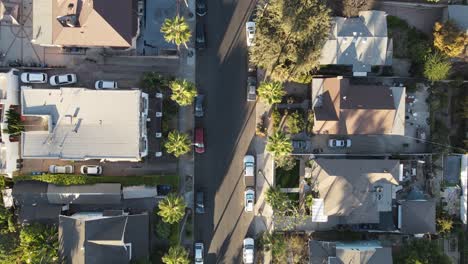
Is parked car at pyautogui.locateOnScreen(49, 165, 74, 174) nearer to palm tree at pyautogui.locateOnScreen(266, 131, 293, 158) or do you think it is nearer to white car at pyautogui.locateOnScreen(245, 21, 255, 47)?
palm tree at pyautogui.locateOnScreen(266, 131, 293, 158)

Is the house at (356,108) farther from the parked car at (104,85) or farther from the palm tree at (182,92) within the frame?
the parked car at (104,85)

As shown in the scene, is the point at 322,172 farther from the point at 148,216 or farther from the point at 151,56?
the point at 151,56

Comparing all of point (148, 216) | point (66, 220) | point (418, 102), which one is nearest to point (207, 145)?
point (148, 216)

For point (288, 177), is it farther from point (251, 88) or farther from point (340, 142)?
point (251, 88)

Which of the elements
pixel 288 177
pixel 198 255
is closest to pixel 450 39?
pixel 288 177

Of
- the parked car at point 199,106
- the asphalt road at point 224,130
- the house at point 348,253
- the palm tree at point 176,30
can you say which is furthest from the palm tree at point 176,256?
the palm tree at point 176,30

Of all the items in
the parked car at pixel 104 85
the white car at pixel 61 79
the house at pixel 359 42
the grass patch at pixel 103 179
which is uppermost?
the house at pixel 359 42

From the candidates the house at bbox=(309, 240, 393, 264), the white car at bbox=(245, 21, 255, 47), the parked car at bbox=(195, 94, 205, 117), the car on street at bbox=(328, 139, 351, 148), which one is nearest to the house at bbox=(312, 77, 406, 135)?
the car on street at bbox=(328, 139, 351, 148)

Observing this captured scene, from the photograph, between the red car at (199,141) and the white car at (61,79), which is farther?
the red car at (199,141)
